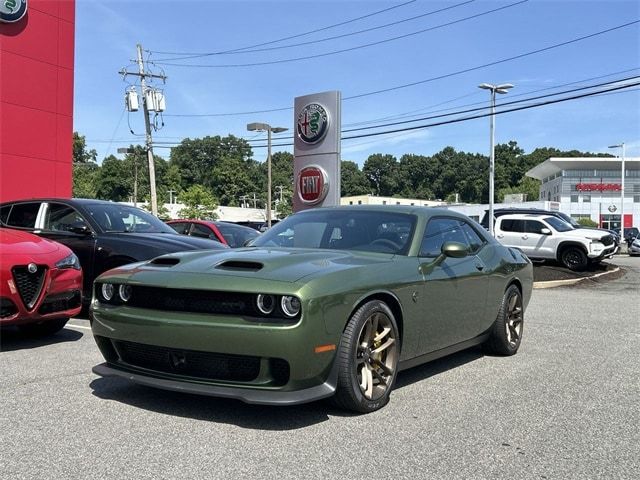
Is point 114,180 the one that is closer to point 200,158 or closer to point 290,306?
point 200,158

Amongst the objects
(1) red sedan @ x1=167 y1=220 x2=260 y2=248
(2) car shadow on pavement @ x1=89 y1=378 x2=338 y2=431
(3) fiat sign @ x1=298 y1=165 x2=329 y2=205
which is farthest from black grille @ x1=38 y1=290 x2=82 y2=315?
(3) fiat sign @ x1=298 y1=165 x2=329 y2=205

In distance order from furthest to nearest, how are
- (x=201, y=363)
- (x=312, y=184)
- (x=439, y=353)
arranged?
(x=312, y=184), (x=439, y=353), (x=201, y=363)

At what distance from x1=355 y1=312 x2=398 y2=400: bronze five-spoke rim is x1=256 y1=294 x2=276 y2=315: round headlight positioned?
2.16 ft

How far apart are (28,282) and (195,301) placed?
2682 mm

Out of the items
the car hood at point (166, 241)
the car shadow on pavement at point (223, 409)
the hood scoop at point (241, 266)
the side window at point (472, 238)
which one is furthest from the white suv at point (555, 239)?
the hood scoop at point (241, 266)

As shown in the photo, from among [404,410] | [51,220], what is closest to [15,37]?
[51,220]

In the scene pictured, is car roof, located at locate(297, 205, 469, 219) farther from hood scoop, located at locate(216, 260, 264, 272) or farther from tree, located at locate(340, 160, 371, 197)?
tree, located at locate(340, 160, 371, 197)

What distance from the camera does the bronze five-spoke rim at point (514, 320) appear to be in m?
6.16

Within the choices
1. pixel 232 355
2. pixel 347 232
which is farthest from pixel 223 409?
pixel 347 232

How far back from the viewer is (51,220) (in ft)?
27.4

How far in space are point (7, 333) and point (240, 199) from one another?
11065 cm

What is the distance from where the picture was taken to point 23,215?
28.1ft

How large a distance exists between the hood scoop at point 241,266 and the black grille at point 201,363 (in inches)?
22.7

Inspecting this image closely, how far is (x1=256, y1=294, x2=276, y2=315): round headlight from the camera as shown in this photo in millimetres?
3666
